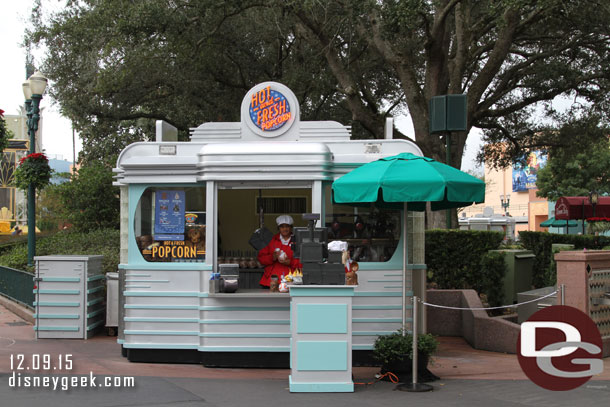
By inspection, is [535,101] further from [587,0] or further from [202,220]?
[202,220]

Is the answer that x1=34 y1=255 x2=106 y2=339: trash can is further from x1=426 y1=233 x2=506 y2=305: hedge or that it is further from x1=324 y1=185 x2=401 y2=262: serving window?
x1=426 y1=233 x2=506 y2=305: hedge

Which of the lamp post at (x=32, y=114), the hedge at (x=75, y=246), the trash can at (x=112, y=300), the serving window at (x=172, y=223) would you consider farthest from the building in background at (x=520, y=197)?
the serving window at (x=172, y=223)

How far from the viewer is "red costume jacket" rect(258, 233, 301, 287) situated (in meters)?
9.30

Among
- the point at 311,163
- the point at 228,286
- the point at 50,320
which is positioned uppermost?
the point at 311,163

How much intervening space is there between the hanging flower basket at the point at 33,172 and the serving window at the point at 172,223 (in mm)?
5964

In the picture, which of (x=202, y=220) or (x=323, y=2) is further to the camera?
(x=323, y=2)

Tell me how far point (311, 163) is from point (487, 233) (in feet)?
17.3

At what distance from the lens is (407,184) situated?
755cm

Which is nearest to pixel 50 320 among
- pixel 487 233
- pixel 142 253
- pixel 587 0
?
pixel 142 253

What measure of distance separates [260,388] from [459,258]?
20.2ft

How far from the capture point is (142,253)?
9.20m

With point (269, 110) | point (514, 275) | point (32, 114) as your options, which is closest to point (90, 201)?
point (32, 114)

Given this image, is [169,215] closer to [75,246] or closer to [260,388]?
[260,388]

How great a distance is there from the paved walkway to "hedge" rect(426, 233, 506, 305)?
2848 mm
